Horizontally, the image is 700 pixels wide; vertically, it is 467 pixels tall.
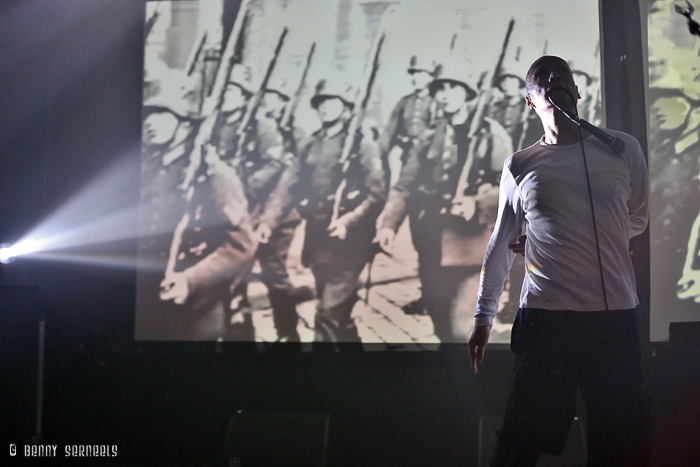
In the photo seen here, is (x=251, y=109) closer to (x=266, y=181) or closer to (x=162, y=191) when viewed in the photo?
(x=266, y=181)

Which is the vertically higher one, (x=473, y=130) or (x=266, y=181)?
(x=473, y=130)

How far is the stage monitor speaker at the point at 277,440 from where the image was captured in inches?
84.0

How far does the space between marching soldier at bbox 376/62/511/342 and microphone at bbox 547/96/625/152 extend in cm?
108

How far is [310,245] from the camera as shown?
8.10 ft

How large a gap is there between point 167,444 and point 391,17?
233cm

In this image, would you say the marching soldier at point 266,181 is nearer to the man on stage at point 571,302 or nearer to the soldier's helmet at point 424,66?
the soldier's helmet at point 424,66

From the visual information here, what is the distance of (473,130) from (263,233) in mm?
1098

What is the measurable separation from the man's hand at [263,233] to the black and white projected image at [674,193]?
5.75 feet

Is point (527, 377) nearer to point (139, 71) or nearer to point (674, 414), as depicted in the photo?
point (674, 414)

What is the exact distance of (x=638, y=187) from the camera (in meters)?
1.40

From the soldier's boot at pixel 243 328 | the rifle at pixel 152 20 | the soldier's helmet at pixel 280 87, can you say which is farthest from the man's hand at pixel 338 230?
the rifle at pixel 152 20

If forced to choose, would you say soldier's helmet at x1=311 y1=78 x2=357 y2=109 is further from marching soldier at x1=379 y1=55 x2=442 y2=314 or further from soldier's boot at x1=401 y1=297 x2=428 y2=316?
soldier's boot at x1=401 y1=297 x2=428 y2=316

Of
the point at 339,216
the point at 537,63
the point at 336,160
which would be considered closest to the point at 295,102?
the point at 336,160

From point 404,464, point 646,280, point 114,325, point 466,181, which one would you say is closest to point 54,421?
point 114,325
